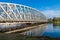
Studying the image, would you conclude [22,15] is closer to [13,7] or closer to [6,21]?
[13,7]

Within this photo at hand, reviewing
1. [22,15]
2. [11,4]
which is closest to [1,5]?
[11,4]

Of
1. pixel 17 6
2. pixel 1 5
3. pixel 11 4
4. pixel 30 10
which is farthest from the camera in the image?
pixel 30 10

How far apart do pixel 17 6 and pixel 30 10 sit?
17.2 meters

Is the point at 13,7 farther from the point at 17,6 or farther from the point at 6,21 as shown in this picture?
the point at 6,21

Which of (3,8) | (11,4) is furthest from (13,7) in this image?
(3,8)

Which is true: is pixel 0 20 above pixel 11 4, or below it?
below

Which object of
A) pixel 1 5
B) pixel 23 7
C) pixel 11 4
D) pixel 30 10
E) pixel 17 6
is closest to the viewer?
pixel 1 5

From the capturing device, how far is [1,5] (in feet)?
225

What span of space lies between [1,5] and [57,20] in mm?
120710

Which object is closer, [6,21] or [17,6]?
[6,21]

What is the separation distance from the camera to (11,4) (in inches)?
2889

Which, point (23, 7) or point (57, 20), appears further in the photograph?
point (57, 20)

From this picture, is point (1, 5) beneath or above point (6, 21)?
above

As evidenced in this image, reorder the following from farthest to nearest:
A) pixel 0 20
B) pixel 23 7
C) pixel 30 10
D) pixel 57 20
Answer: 1. pixel 57 20
2. pixel 30 10
3. pixel 23 7
4. pixel 0 20
